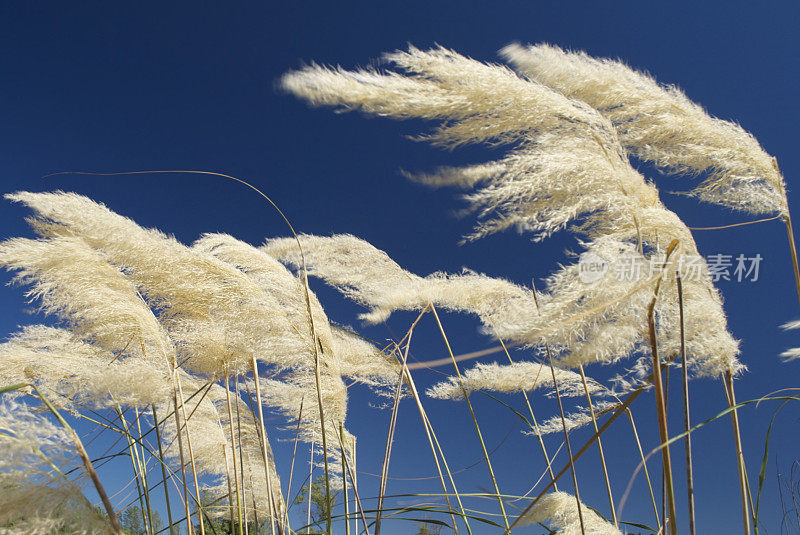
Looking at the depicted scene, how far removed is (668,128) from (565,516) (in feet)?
4.83

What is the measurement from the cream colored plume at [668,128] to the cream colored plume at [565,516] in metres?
1.23

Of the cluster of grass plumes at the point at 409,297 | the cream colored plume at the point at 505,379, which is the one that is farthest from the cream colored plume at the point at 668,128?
the cream colored plume at the point at 505,379

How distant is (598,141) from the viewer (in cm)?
146

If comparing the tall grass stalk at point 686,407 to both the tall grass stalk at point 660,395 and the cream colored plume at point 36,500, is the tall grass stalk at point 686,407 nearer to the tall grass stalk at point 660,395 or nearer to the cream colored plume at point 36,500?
the tall grass stalk at point 660,395

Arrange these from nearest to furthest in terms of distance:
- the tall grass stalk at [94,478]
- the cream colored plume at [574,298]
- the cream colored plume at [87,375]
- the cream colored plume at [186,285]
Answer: the cream colored plume at [574,298], the tall grass stalk at [94,478], the cream colored plume at [87,375], the cream colored plume at [186,285]

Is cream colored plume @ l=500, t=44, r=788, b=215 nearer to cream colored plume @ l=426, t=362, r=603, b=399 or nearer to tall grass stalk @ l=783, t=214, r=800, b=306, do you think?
tall grass stalk @ l=783, t=214, r=800, b=306

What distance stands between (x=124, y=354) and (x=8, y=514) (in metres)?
1.32

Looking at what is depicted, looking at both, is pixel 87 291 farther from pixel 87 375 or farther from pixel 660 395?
pixel 660 395

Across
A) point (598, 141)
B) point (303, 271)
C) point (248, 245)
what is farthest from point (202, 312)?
point (598, 141)

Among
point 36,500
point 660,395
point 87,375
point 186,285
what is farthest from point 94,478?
point 660,395

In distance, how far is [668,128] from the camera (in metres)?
1.66

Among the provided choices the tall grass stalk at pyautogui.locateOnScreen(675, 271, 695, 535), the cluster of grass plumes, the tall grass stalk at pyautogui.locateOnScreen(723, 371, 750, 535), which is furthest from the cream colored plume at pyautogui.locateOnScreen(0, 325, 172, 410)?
the tall grass stalk at pyautogui.locateOnScreen(723, 371, 750, 535)

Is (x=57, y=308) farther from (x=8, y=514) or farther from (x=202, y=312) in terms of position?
(x=8, y=514)

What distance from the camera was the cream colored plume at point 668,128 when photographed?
1.55 metres
